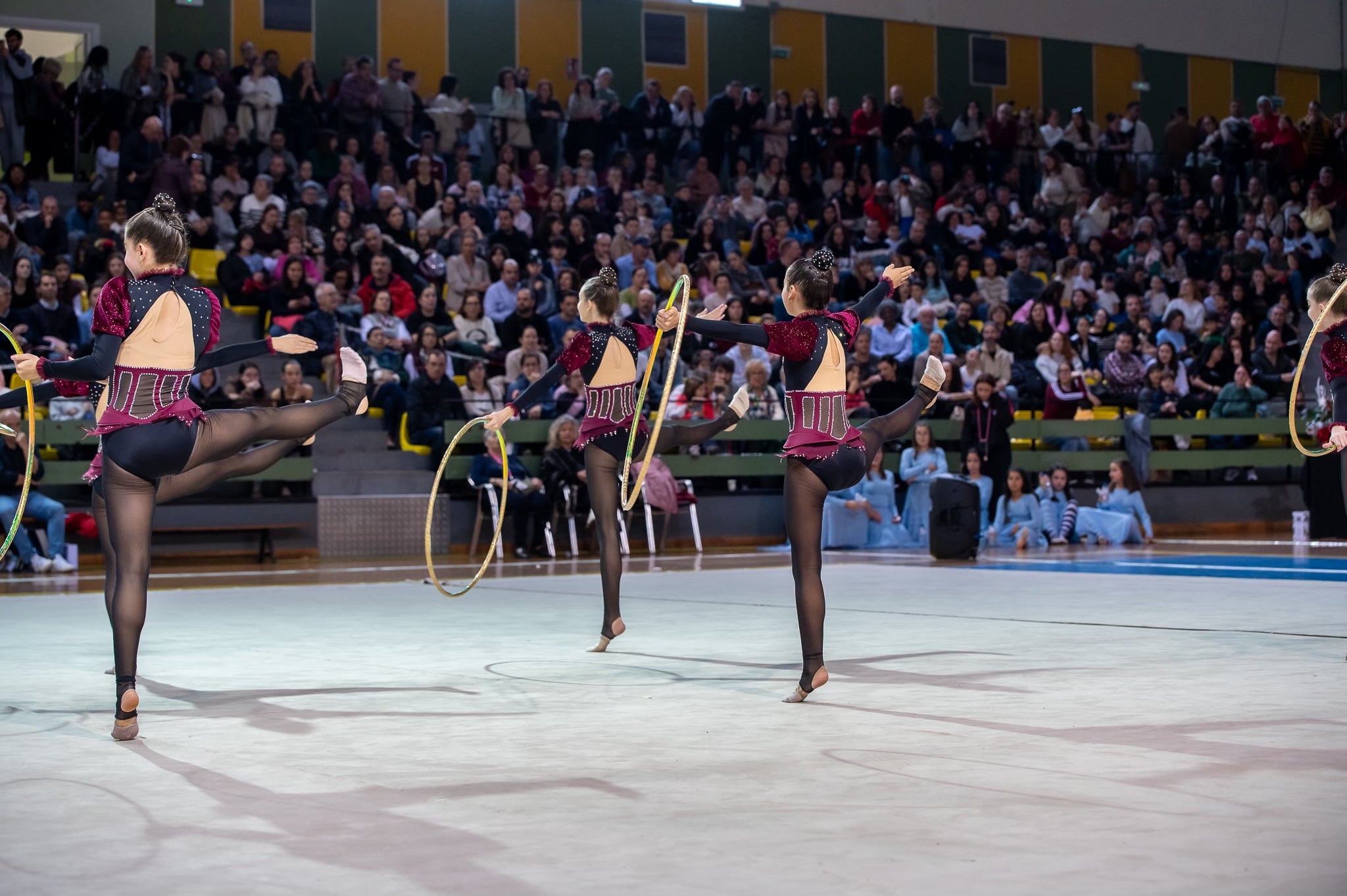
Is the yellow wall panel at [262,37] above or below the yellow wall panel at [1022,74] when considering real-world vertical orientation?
below

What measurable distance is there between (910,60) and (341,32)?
31.0 feet

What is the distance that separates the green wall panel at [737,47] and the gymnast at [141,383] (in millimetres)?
19131

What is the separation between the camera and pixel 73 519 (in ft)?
44.9

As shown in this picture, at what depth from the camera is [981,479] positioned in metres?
15.9

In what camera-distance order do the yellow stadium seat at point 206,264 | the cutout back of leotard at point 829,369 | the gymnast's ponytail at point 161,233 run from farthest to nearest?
the yellow stadium seat at point 206,264
the cutout back of leotard at point 829,369
the gymnast's ponytail at point 161,233

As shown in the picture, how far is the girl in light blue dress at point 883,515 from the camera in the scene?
52.2 ft

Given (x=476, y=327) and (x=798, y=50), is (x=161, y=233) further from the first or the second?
(x=798, y=50)

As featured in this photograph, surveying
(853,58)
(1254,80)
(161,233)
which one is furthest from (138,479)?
(1254,80)

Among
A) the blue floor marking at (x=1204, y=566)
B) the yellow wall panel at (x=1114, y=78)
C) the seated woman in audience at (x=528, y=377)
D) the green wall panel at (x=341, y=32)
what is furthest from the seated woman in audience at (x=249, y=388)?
the yellow wall panel at (x=1114, y=78)

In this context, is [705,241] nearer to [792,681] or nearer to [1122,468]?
[1122,468]

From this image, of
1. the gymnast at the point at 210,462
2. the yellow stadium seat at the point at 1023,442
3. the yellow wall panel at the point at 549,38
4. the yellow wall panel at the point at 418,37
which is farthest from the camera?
the yellow wall panel at the point at 549,38

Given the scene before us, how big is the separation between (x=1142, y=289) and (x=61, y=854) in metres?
19.0

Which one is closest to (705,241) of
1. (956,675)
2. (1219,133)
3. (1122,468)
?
(1122,468)

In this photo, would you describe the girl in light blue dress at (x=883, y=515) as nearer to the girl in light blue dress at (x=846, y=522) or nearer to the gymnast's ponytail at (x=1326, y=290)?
the girl in light blue dress at (x=846, y=522)
